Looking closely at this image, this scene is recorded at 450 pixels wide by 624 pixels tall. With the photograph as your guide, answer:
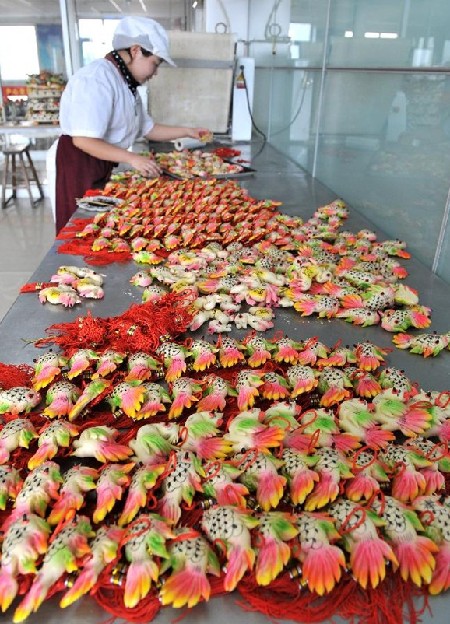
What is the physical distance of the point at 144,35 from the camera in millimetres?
2816

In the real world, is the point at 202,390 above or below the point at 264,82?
below

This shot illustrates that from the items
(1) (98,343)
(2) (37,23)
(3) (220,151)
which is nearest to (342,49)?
(3) (220,151)

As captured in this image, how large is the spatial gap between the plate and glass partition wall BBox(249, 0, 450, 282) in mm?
1268

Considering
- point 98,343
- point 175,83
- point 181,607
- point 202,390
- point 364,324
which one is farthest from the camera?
point 175,83

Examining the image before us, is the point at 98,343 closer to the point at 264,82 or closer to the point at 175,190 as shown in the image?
the point at 175,190

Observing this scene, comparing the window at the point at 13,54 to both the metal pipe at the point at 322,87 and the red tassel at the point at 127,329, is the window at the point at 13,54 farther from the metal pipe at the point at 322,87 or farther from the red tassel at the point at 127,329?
the red tassel at the point at 127,329

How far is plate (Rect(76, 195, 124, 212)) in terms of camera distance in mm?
2525

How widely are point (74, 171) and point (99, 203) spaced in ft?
2.07

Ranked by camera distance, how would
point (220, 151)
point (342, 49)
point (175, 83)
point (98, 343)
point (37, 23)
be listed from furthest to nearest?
point (37, 23)
point (175, 83)
point (220, 151)
point (342, 49)
point (98, 343)

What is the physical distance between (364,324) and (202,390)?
61 centimetres

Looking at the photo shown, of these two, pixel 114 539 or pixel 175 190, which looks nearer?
pixel 114 539

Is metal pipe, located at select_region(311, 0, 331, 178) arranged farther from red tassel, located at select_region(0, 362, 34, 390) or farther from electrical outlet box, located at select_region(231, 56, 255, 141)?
red tassel, located at select_region(0, 362, 34, 390)

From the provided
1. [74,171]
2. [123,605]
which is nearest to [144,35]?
[74,171]

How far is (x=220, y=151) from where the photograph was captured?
4020 millimetres
